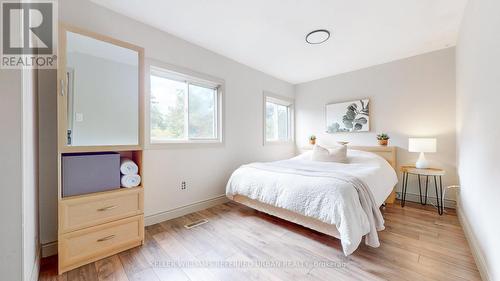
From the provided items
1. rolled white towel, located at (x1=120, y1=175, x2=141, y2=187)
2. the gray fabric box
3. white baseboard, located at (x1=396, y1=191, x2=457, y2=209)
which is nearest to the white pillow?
white baseboard, located at (x1=396, y1=191, x2=457, y2=209)

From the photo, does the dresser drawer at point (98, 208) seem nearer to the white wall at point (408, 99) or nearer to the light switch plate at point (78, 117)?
the light switch plate at point (78, 117)

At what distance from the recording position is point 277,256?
171 centimetres

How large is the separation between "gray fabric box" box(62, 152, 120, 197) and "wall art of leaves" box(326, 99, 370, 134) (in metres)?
3.72

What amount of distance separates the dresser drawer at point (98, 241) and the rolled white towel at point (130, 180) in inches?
12.3

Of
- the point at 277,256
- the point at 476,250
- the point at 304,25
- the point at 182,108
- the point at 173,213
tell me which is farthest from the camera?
the point at 182,108

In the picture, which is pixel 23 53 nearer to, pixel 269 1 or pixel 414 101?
pixel 269 1

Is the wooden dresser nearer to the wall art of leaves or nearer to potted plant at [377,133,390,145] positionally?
the wall art of leaves

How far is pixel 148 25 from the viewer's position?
231cm

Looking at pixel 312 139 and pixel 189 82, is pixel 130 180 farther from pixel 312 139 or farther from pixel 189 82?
pixel 312 139

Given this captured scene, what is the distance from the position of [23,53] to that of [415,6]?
3.27 m

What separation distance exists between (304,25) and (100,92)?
2275 mm

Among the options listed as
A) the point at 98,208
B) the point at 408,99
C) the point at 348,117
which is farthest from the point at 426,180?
the point at 98,208

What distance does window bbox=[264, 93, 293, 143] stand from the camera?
4109 millimetres

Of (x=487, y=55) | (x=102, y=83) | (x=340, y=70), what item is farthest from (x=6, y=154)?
(x=340, y=70)
